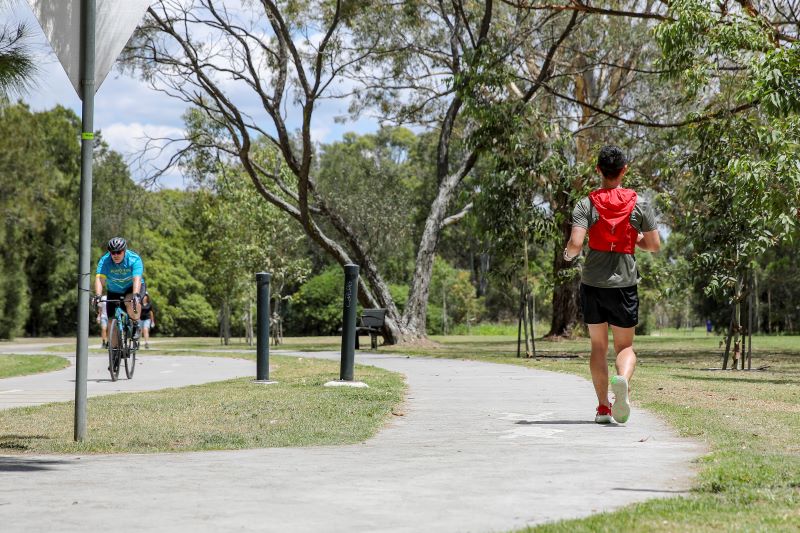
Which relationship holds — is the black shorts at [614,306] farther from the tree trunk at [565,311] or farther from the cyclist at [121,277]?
the tree trunk at [565,311]

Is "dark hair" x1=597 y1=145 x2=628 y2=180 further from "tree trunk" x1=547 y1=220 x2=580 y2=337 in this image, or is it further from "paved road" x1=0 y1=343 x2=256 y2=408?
"tree trunk" x1=547 y1=220 x2=580 y2=337

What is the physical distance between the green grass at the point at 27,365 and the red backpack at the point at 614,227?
10229 millimetres

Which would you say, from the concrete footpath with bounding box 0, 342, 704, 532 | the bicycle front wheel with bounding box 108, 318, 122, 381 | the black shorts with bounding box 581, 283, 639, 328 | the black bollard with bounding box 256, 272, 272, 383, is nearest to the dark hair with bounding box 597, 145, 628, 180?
the black shorts with bounding box 581, 283, 639, 328

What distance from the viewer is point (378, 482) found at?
511 centimetres

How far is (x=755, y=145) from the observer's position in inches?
668

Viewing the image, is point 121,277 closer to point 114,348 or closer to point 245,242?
point 114,348

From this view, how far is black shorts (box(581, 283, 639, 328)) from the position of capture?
7742 mm

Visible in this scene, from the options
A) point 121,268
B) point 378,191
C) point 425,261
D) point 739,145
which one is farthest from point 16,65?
point 378,191

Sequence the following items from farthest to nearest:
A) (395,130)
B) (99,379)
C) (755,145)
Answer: (395,130), (755,145), (99,379)

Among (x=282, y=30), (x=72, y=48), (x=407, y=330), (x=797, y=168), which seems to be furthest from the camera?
(x=407, y=330)

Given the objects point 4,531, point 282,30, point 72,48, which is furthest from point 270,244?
point 4,531

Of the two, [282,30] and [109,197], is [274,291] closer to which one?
[282,30]

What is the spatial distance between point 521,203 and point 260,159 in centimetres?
1811

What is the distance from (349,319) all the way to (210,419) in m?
4.14
